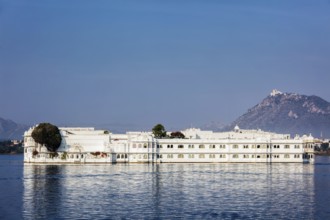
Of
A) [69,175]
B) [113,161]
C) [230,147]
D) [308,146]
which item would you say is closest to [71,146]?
[113,161]

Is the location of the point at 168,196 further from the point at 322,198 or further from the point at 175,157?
the point at 175,157

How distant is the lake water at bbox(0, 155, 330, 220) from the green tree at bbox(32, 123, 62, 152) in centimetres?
3718

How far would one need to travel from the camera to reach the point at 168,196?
60.0 metres

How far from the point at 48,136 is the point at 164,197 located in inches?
2634

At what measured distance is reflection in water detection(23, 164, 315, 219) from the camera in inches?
1909

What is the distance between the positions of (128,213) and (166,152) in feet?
257

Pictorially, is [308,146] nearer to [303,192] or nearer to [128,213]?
[303,192]

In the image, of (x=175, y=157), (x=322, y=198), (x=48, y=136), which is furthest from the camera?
(x=175, y=157)

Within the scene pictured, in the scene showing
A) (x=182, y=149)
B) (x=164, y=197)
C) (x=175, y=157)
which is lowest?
(x=164, y=197)

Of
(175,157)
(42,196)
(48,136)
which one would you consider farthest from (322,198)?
(48,136)

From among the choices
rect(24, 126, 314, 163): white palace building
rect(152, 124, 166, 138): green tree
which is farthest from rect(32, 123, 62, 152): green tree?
rect(152, 124, 166, 138): green tree

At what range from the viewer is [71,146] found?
126m

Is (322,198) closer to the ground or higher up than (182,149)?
closer to the ground

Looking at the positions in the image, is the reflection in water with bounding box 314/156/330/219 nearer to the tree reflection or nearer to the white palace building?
the tree reflection
